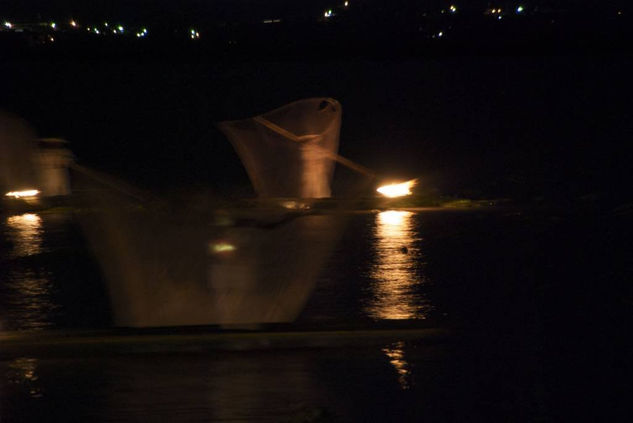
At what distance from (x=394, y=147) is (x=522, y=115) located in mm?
6818

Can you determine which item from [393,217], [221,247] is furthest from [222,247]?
[393,217]

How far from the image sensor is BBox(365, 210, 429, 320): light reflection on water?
26.6 ft

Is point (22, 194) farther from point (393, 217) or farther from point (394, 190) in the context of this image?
point (393, 217)

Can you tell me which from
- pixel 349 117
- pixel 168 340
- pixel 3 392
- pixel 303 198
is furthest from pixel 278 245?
pixel 349 117

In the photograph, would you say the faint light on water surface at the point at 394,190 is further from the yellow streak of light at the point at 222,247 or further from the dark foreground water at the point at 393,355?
the yellow streak of light at the point at 222,247

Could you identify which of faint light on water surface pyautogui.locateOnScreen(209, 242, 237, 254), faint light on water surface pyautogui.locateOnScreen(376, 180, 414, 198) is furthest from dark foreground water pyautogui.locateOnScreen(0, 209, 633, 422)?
faint light on water surface pyautogui.locateOnScreen(376, 180, 414, 198)

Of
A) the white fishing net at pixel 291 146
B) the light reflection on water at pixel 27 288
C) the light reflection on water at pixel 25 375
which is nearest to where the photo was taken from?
the light reflection on water at pixel 25 375

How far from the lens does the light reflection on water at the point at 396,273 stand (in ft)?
26.6

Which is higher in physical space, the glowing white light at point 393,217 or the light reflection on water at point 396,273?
the light reflection on water at point 396,273

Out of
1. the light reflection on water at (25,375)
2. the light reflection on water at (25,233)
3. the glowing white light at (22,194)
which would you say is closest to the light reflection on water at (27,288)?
the light reflection on water at (25,233)

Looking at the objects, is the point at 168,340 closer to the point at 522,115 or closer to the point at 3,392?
the point at 3,392

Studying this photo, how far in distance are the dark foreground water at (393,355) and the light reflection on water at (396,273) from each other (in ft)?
0.12

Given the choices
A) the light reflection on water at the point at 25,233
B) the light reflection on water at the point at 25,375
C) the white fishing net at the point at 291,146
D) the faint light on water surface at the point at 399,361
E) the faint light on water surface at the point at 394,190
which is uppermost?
the white fishing net at the point at 291,146

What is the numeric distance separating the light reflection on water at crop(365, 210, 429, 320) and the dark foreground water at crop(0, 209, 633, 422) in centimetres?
4
